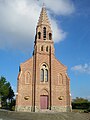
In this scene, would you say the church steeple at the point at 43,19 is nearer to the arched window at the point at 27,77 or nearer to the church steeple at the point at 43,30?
the church steeple at the point at 43,30

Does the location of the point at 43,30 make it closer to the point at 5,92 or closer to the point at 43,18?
the point at 43,18

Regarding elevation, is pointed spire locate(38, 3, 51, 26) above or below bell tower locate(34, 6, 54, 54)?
above

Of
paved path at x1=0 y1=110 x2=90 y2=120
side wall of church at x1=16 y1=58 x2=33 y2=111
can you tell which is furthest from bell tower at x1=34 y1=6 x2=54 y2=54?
paved path at x1=0 y1=110 x2=90 y2=120

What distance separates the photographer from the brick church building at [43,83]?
3847cm

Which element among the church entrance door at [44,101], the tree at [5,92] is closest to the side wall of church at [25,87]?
the church entrance door at [44,101]

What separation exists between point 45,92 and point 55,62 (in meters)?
7.17

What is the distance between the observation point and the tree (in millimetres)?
54763

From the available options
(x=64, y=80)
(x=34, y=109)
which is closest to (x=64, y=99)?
(x=64, y=80)

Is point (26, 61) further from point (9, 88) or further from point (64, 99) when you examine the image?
point (9, 88)

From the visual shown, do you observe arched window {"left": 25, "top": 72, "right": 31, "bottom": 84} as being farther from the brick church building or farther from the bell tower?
the bell tower

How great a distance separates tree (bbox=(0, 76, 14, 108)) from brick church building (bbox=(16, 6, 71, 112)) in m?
17.8

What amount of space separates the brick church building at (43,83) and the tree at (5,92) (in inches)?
700

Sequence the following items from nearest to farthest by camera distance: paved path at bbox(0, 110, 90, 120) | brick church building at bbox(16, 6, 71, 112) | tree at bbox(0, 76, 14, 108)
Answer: paved path at bbox(0, 110, 90, 120) → brick church building at bbox(16, 6, 71, 112) → tree at bbox(0, 76, 14, 108)

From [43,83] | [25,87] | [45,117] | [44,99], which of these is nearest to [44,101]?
[44,99]
